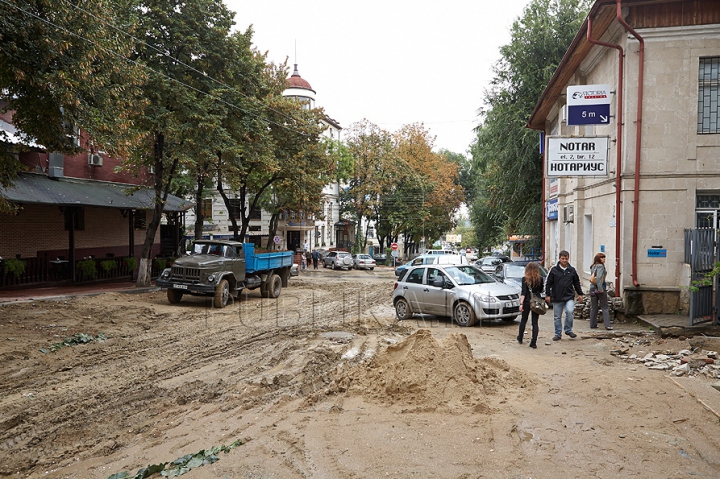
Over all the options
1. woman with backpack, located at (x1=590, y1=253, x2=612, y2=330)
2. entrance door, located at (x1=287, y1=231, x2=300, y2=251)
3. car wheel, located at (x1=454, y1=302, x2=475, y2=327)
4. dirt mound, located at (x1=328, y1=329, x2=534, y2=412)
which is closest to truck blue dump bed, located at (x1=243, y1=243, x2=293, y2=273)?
car wheel, located at (x1=454, y1=302, x2=475, y2=327)

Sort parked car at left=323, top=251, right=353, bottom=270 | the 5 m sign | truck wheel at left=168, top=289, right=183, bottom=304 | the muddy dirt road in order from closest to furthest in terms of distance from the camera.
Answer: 1. the muddy dirt road
2. the 5 m sign
3. truck wheel at left=168, top=289, right=183, bottom=304
4. parked car at left=323, top=251, right=353, bottom=270

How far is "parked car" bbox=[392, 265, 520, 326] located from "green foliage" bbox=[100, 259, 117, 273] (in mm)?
14129

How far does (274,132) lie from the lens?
90.6 feet

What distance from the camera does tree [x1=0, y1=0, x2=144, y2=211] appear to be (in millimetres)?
10312

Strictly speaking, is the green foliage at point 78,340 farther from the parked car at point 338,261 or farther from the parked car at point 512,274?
the parked car at point 338,261

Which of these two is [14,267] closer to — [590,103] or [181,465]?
[181,465]

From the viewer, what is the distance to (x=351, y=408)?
6.22m

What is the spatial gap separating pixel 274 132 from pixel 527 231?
1420 centimetres

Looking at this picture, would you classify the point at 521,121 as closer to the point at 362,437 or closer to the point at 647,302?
the point at 647,302

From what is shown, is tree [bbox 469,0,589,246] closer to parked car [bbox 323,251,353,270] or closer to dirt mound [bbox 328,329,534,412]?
parked car [bbox 323,251,353,270]

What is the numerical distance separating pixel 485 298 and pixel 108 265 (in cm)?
1700

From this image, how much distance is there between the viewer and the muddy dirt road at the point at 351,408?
474 centimetres

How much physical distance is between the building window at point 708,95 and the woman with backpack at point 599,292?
421 cm

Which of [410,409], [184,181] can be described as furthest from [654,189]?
[184,181]
